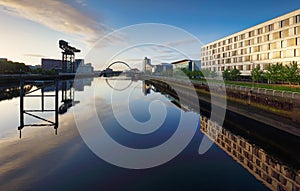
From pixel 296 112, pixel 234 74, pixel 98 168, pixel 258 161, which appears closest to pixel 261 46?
pixel 234 74

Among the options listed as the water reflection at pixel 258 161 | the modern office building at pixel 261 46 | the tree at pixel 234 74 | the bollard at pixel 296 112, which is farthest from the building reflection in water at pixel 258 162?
the tree at pixel 234 74

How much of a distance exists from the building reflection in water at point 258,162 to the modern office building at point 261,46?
41843 mm

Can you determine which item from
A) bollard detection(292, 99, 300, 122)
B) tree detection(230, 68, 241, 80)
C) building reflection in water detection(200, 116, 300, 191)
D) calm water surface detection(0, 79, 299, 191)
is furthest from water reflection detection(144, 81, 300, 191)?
tree detection(230, 68, 241, 80)

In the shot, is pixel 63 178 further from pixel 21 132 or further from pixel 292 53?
pixel 292 53

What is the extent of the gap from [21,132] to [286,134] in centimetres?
2584

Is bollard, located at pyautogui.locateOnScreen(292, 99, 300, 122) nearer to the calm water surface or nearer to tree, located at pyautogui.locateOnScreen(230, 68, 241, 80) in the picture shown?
the calm water surface

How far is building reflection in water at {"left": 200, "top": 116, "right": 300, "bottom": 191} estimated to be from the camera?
1312 centimetres

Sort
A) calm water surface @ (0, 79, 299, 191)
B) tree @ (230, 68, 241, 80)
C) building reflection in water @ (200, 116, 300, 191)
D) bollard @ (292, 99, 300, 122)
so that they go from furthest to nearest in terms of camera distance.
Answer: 1. tree @ (230, 68, 241, 80)
2. bollard @ (292, 99, 300, 122)
3. building reflection in water @ (200, 116, 300, 191)
4. calm water surface @ (0, 79, 299, 191)

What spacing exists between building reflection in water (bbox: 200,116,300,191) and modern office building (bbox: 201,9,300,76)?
41843mm

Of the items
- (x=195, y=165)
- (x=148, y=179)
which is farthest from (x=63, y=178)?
(x=195, y=165)

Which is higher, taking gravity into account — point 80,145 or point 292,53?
point 292,53

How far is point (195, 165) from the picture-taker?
14969 mm

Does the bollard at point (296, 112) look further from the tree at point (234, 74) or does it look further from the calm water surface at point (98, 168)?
the tree at point (234, 74)

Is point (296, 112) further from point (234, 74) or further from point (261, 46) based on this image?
point (261, 46)
